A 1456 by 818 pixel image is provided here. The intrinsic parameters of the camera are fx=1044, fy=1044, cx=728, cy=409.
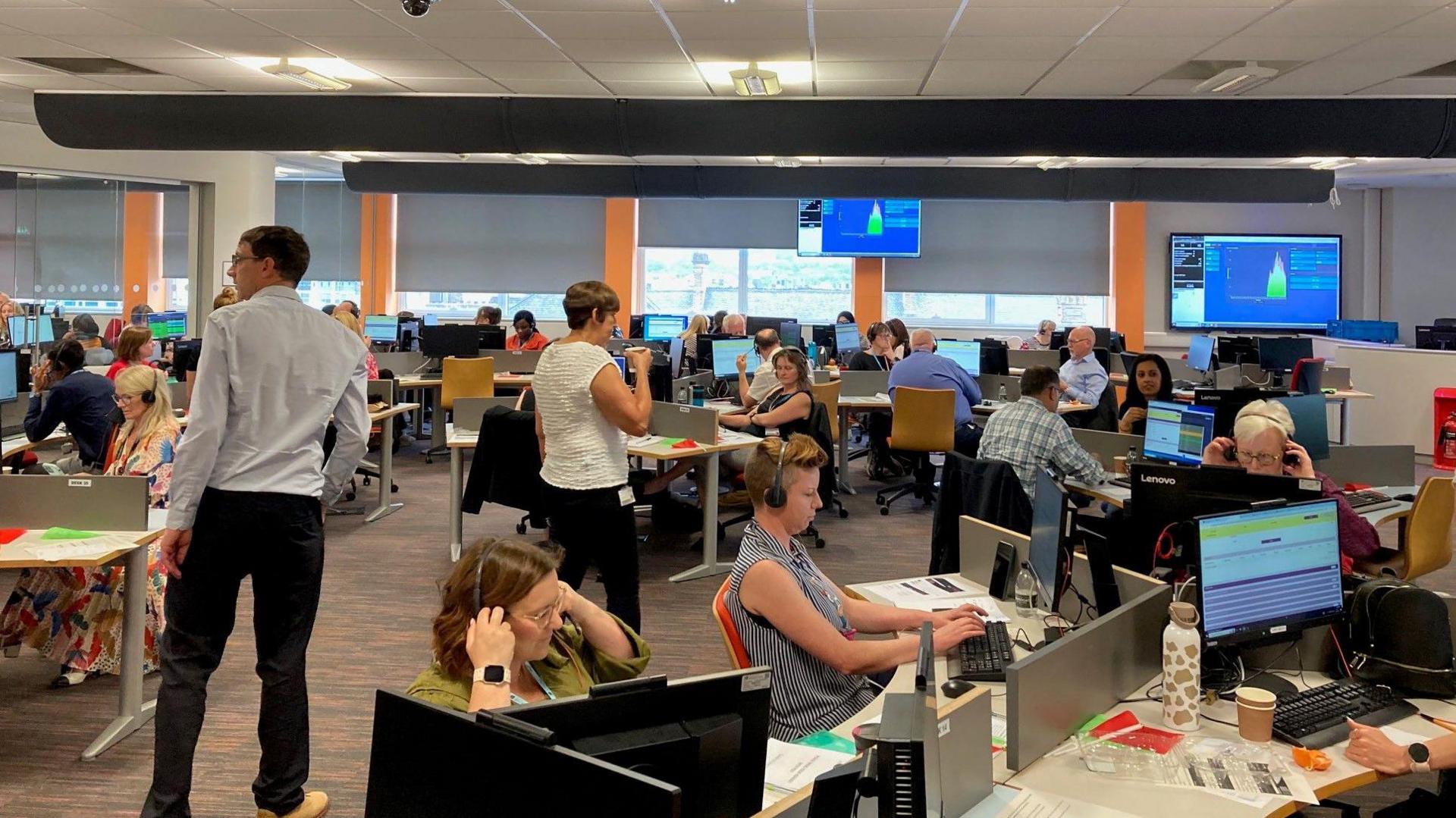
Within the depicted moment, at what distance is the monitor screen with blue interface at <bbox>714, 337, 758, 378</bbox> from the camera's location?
30.3ft

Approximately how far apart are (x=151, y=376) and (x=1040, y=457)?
12.5 feet

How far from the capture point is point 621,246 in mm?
14320

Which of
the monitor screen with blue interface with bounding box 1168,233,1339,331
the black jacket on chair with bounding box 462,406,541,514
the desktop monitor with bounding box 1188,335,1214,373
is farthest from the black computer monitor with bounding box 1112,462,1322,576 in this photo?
the monitor screen with blue interface with bounding box 1168,233,1339,331

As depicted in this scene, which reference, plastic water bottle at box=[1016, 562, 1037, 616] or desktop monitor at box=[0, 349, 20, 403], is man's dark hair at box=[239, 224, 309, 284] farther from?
desktop monitor at box=[0, 349, 20, 403]

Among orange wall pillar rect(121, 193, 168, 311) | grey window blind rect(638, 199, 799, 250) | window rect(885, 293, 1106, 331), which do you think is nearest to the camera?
orange wall pillar rect(121, 193, 168, 311)

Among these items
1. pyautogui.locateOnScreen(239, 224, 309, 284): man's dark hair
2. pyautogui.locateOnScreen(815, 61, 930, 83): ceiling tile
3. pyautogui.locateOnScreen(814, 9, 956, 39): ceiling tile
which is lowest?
pyautogui.locateOnScreen(239, 224, 309, 284): man's dark hair

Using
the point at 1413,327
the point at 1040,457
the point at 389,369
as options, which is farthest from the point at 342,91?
the point at 1413,327

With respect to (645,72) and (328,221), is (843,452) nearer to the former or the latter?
(645,72)

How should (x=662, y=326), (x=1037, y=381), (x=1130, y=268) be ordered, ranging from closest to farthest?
(x=1037, y=381), (x=662, y=326), (x=1130, y=268)

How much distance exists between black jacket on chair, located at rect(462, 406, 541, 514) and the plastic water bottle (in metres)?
3.03

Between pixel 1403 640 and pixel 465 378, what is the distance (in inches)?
292

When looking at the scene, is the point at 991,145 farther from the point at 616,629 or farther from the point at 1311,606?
the point at 616,629

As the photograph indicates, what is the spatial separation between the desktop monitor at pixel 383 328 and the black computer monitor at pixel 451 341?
2.18 m

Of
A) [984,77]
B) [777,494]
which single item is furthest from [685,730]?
[984,77]
